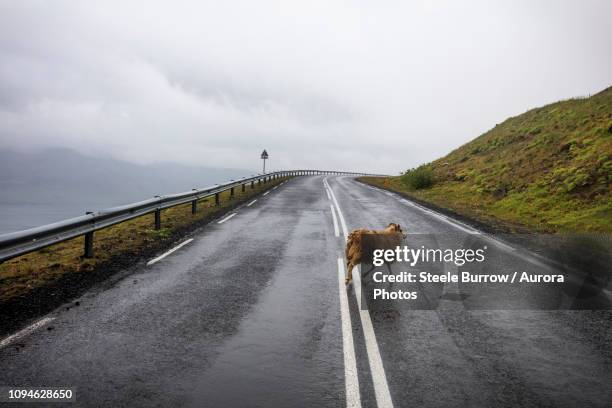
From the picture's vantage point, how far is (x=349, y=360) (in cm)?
418

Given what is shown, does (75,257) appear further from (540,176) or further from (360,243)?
(540,176)

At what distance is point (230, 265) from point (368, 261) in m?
2.98

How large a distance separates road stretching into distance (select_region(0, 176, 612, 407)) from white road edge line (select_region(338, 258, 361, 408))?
0.02 metres

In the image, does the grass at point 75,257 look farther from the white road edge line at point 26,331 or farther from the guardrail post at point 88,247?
the white road edge line at point 26,331

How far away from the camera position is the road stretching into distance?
3.58 metres

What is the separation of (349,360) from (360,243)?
276 centimetres

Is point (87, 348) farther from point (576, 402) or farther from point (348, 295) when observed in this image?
point (576, 402)

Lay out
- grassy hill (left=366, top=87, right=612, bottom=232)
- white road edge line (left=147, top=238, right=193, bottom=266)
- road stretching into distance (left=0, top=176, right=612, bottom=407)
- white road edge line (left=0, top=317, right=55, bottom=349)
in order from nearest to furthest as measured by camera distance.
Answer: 1. road stretching into distance (left=0, top=176, right=612, bottom=407)
2. white road edge line (left=0, top=317, right=55, bottom=349)
3. white road edge line (left=147, top=238, right=193, bottom=266)
4. grassy hill (left=366, top=87, right=612, bottom=232)

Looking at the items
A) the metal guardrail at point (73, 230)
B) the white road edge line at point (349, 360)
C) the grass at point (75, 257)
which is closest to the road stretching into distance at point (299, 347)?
the white road edge line at point (349, 360)

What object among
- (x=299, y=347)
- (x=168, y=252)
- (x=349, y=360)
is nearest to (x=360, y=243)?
(x=299, y=347)

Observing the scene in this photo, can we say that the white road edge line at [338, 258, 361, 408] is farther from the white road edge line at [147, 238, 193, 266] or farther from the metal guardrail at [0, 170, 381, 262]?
the metal guardrail at [0, 170, 381, 262]

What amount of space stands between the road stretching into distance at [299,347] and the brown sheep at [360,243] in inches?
19.3

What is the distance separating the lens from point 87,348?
4.44m

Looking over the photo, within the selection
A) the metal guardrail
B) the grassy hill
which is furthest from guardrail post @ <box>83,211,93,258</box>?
the grassy hill
